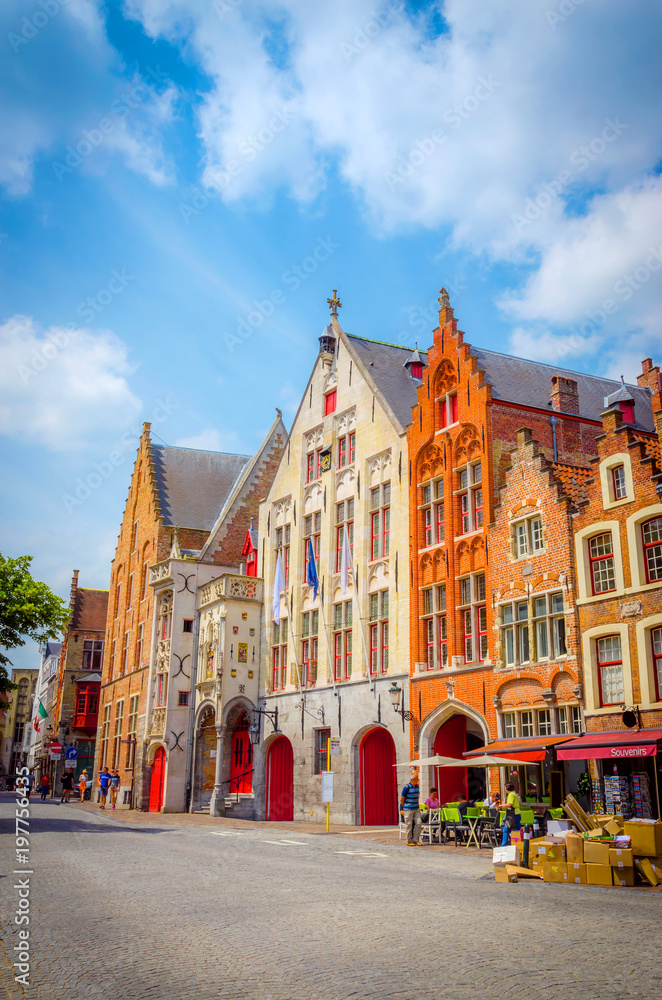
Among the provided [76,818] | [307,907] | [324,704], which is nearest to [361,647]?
[324,704]

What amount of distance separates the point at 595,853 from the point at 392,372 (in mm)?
23438

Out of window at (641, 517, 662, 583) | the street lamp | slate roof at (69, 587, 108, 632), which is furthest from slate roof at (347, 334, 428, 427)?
slate roof at (69, 587, 108, 632)

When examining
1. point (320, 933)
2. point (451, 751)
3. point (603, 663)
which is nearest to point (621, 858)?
point (320, 933)

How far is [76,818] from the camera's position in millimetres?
30453

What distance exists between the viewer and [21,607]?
26094 mm

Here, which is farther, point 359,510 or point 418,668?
point 359,510

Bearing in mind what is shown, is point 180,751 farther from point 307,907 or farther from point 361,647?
point 307,907

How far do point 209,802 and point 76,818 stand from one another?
864 cm

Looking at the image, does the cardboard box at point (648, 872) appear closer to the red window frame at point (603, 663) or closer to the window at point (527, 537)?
the red window frame at point (603, 663)

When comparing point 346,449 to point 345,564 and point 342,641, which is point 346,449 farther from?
point 342,641

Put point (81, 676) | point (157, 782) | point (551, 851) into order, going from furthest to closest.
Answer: point (81, 676) → point (157, 782) → point (551, 851)

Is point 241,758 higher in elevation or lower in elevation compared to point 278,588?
lower

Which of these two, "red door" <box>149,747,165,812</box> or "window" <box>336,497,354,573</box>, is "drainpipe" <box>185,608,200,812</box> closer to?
"red door" <box>149,747,165,812</box>

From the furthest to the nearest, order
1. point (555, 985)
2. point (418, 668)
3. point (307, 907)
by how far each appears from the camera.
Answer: point (418, 668), point (307, 907), point (555, 985)
